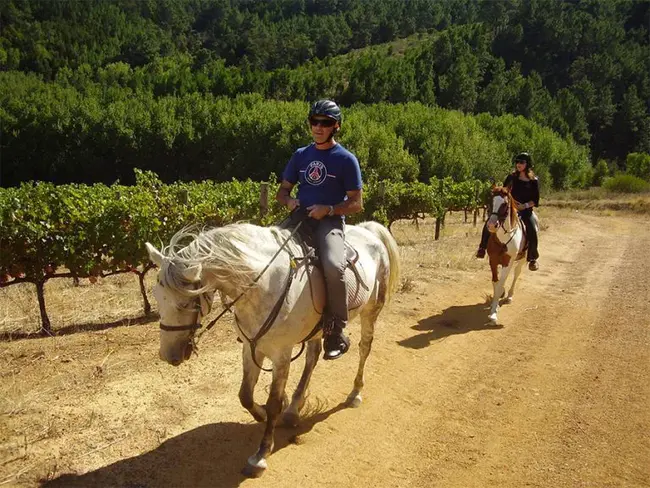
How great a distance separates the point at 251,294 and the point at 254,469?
148cm

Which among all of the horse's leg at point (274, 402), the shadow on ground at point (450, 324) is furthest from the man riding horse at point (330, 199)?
the shadow on ground at point (450, 324)

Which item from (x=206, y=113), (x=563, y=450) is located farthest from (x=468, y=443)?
(x=206, y=113)

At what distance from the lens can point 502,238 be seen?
9695 millimetres

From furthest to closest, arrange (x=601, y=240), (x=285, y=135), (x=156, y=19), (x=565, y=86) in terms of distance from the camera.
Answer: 1. (x=156, y=19)
2. (x=565, y=86)
3. (x=285, y=135)
4. (x=601, y=240)

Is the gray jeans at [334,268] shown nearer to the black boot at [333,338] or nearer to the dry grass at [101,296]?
the black boot at [333,338]

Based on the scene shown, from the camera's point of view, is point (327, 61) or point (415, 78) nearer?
point (415, 78)

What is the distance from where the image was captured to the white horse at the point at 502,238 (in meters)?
9.29

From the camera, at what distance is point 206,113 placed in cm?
5506

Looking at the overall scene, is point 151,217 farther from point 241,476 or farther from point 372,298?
point 241,476

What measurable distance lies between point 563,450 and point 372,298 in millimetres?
2394

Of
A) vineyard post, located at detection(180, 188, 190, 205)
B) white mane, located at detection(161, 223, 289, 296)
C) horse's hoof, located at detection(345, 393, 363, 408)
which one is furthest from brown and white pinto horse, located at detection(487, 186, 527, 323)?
white mane, located at detection(161, 223, 289, 296)

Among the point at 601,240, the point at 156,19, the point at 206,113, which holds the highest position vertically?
the point at 156,19

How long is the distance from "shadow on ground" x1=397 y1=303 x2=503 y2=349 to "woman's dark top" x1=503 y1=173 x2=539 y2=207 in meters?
2.28

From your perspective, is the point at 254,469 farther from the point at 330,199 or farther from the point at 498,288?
the point at 498,288
